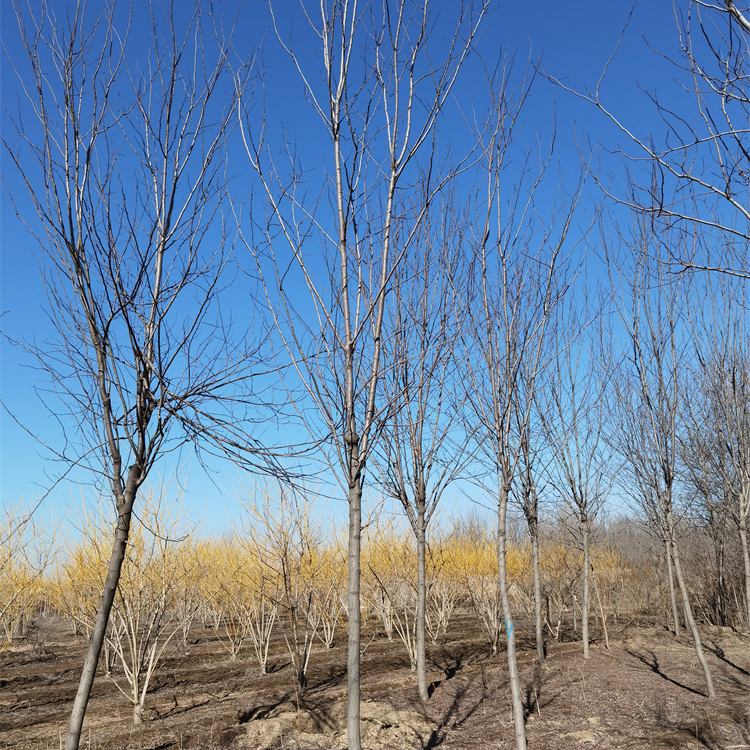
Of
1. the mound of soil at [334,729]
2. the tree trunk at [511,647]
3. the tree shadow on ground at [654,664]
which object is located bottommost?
the mound of soil at [334,729]

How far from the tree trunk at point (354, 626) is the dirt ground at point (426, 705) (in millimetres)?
2870

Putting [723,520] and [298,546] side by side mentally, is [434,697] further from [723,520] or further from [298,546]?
[723,520]

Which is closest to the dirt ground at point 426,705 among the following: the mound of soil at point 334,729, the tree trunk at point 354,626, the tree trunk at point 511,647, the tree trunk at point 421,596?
the mound of soil at point 334,729

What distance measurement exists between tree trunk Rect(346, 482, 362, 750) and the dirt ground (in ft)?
9.42

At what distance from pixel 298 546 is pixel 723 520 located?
995 centimetres

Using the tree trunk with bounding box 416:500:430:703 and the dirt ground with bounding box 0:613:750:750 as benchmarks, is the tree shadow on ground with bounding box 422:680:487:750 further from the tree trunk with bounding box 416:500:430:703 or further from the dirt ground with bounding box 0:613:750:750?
the tree trunk with bounding box 416:500:430:703

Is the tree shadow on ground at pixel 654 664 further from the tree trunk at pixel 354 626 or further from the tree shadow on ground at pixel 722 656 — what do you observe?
the tree trunk at pixel 354 626

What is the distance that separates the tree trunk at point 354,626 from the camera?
2754mm

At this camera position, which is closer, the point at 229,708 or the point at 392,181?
the point at 392,181

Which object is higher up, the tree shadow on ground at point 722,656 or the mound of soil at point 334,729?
the tree shadow on ground at point 722,656

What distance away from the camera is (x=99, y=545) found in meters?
8.60

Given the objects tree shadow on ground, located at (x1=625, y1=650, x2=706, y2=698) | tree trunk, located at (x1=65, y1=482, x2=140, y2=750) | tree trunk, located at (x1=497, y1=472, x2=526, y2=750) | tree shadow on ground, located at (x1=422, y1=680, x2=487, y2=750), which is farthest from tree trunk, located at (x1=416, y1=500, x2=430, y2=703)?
tree trunk, located at (x1=65, y1=482, x2=140, y2=750)

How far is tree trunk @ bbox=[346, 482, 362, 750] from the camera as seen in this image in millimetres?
2754

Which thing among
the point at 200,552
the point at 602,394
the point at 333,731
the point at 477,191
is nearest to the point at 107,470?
the point at 477,191
